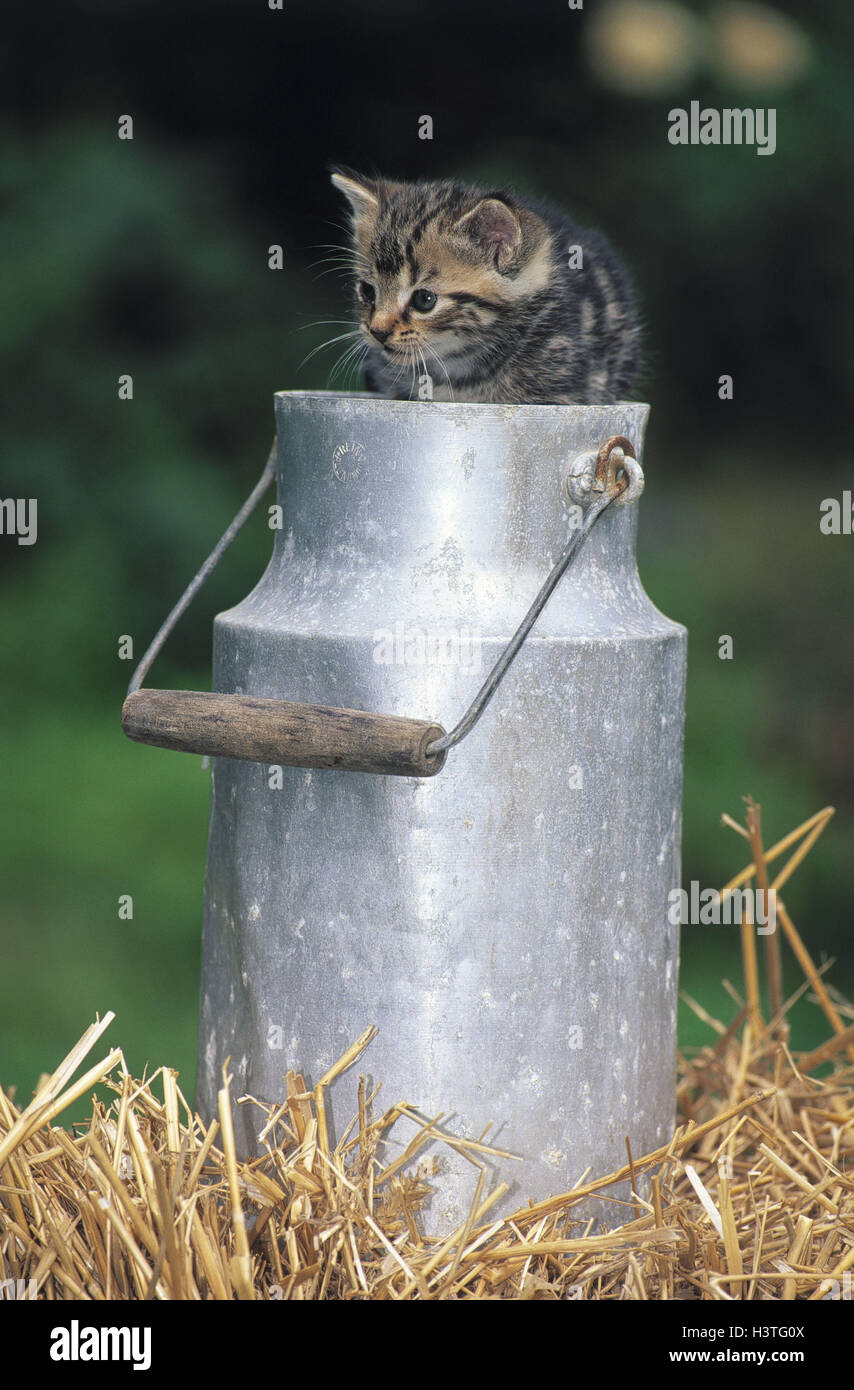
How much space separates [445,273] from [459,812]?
586 millimetres

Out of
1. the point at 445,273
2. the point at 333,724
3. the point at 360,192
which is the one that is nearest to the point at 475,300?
the point at 445,273

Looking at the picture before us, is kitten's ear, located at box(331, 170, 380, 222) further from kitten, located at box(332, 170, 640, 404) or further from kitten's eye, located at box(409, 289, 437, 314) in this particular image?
kitten's eye, located at box(409, 289, 437, 314)

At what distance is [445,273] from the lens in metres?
1.43

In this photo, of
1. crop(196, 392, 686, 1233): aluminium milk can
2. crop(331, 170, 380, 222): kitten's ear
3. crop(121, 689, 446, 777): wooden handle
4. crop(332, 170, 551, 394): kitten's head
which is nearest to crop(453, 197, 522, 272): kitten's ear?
crop(332, 170, 551, 394): kitten's head

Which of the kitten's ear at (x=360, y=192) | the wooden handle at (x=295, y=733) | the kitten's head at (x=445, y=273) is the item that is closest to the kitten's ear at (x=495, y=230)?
the kitten's head at (x=445, y=273)

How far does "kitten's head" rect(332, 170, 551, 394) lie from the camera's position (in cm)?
143

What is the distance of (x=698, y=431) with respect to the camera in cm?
398

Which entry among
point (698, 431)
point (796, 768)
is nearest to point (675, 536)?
point (698, 431)

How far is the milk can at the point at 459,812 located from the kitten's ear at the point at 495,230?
0.29 metres

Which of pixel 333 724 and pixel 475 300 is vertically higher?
pixel 475 300

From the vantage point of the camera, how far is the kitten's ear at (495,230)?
1.42 meters

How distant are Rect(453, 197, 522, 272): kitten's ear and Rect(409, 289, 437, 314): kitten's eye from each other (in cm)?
7

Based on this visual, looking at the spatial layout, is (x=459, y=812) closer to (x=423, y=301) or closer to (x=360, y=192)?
(x=423, y=301)

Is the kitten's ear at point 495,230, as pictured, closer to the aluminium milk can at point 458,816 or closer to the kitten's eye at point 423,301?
the kitten's eye at point 423,301
